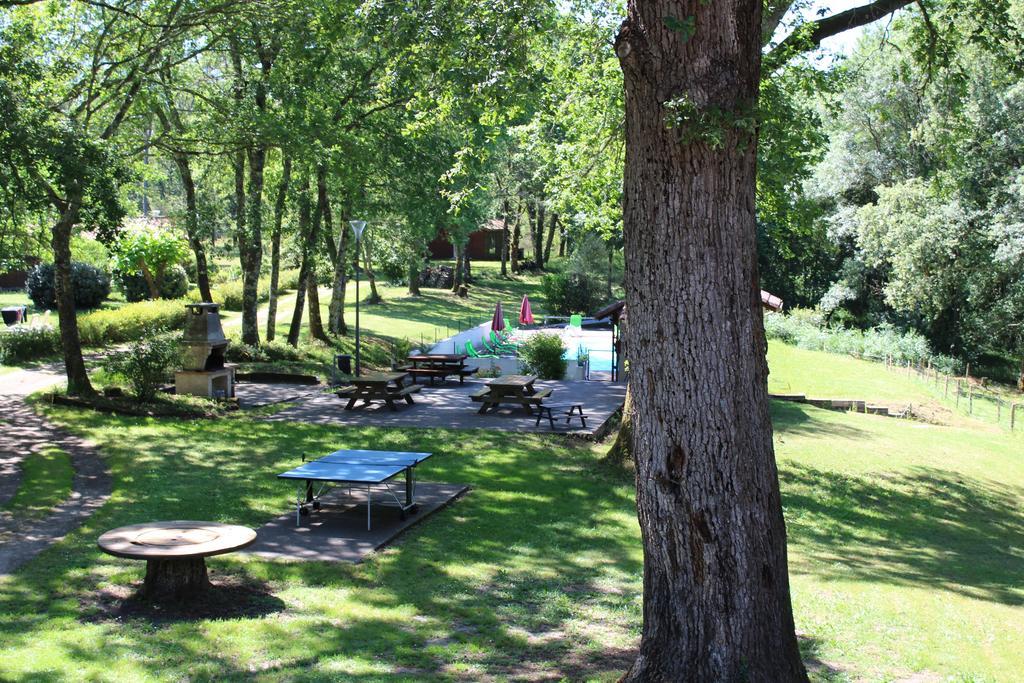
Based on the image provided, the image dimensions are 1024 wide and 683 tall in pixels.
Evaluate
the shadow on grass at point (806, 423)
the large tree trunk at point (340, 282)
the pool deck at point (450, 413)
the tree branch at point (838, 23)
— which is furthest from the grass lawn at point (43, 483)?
the large tree trunk at point (340, 282)

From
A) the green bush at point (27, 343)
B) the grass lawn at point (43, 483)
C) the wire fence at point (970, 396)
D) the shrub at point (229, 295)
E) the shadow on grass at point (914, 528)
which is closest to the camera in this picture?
the shadow on grass at point (914, 528)

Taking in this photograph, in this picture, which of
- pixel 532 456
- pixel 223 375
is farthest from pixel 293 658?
pixel 223 375

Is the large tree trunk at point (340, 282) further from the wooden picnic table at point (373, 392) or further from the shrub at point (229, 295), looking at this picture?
the wooden picnic table at point (373, 392)

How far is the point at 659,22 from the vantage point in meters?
5.36

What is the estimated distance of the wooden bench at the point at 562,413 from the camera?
18.1 metres

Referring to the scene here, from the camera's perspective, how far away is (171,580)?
800 centimetres

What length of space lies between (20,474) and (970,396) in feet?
96.8

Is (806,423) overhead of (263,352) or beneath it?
beneath

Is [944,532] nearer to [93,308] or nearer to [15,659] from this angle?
[15,659]

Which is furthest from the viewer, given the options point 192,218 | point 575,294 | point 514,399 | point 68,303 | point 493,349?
point 575,294

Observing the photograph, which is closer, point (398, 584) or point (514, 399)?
point (398, 584)

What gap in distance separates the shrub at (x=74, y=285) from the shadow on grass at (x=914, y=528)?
26.5 meters

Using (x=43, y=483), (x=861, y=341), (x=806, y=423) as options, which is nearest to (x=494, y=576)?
(x=43, y=483)

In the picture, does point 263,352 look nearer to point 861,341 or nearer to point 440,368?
point 440,368
